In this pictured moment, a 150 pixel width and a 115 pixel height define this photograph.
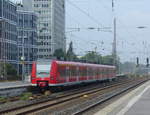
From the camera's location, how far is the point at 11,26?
96.7 meters

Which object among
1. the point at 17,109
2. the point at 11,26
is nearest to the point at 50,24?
the point at 11,26

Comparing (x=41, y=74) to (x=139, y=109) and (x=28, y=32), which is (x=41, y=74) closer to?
(x=139, y=109)

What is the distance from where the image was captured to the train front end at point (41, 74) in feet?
109

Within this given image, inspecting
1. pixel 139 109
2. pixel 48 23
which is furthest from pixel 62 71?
pixel 48 23

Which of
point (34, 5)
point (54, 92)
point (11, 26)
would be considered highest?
point (34, 5)

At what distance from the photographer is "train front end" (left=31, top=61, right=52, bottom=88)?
109 feet

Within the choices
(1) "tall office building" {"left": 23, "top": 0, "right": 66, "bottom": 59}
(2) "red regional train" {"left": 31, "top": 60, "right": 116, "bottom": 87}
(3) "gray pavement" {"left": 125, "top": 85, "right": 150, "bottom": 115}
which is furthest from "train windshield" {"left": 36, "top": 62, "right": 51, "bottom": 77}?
(1) "tall office building" {"left": 23, "top": 0, "right": 66, "bottom": 59}

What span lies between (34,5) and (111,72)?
67073 mm

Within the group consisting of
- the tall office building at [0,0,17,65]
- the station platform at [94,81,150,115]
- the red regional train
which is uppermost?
the tall office building at [0,0,17,65]

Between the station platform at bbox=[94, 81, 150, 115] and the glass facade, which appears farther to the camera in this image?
the glass facade

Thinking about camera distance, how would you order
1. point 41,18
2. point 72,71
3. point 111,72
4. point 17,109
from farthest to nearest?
1. point 41,18
2. point 111,72
3. point 72,71
4. point 17,109

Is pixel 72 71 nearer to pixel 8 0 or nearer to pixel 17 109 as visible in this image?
pixel 17 109

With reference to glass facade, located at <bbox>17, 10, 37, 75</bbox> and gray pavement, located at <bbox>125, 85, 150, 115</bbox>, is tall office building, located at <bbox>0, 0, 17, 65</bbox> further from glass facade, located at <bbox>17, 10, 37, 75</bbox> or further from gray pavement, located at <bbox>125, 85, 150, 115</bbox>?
gray pavement, located at <bbox>125, 85, 150, 115</bbox>

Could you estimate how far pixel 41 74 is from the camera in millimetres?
33438
